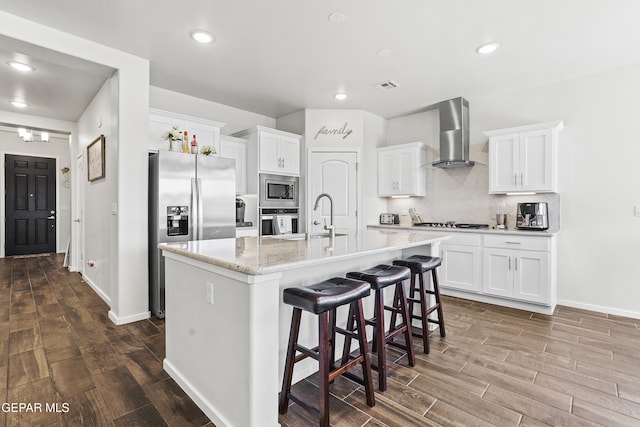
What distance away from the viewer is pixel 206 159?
142 inches

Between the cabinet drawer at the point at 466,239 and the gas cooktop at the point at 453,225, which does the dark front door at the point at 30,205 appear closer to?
the gas cooktop at the point at 453,225

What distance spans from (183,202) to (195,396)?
2.08 metres

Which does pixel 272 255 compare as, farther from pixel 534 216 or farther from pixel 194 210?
pixel 534 216

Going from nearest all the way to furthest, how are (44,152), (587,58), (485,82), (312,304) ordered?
(312,304), (587,58), (485,82), (44,152)

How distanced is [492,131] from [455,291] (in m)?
2.10

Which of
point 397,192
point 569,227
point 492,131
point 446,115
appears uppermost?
point 446,115

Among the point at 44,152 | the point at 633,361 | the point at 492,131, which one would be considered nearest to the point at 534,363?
the point at 633,361

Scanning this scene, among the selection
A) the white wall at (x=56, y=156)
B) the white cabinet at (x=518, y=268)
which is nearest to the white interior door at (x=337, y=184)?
the white cabinet at (x=518, y=268)

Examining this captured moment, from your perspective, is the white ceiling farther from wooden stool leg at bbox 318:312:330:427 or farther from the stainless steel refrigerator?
wooden stool leg at bbox 318:312:330:427

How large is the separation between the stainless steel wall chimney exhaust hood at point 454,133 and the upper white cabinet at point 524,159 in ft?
1.32

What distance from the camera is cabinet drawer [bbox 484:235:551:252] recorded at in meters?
3.52

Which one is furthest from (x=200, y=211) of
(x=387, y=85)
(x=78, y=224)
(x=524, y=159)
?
(x=524, y=159)

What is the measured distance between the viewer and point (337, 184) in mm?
5047

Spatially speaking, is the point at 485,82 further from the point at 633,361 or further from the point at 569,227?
the point at 633,361
